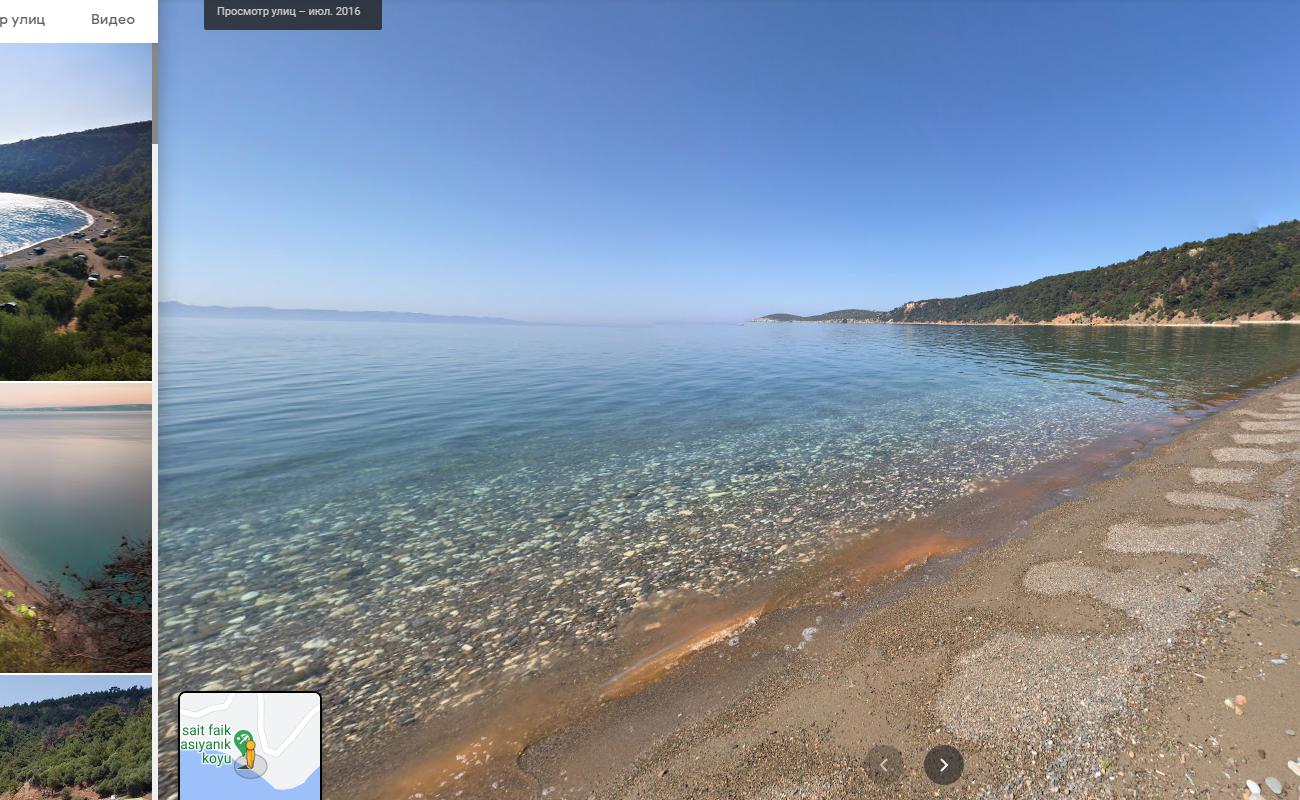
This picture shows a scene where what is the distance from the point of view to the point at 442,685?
226 inches

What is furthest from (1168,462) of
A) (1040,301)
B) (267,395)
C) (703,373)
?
(1040,301)

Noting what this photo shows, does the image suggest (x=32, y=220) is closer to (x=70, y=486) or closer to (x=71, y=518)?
(x=70, y=486)

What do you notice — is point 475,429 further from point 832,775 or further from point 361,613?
point 832,775

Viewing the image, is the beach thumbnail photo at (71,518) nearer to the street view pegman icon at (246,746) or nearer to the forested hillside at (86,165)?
the street view pegman icon at (246,746)

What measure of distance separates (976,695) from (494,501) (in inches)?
383

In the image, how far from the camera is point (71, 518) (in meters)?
3.61

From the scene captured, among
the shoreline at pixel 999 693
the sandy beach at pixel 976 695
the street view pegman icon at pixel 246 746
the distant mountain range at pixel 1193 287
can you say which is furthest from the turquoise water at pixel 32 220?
the distant mountain range at pixel 1193 287

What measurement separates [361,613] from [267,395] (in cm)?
2291

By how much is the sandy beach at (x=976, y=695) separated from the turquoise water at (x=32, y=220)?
6152 mm

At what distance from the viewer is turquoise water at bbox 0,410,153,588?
3471 mm

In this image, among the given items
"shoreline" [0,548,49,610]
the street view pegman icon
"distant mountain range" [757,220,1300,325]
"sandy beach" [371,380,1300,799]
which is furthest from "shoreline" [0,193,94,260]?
"distant mountain range" [757,220,1300,325]

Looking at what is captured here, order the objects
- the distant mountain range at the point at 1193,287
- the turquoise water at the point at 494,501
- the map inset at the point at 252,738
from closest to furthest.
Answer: the map inset at the point at 252,738
the turquoise water at the point at 494,501
the distant mountain range at the point at 1193,287

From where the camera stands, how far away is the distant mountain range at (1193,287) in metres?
94.3

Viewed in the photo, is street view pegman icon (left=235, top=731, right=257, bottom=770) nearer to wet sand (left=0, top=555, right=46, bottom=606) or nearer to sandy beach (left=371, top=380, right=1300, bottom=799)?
sandy beach (left=371, top=380, right=1300, bottom=799)
